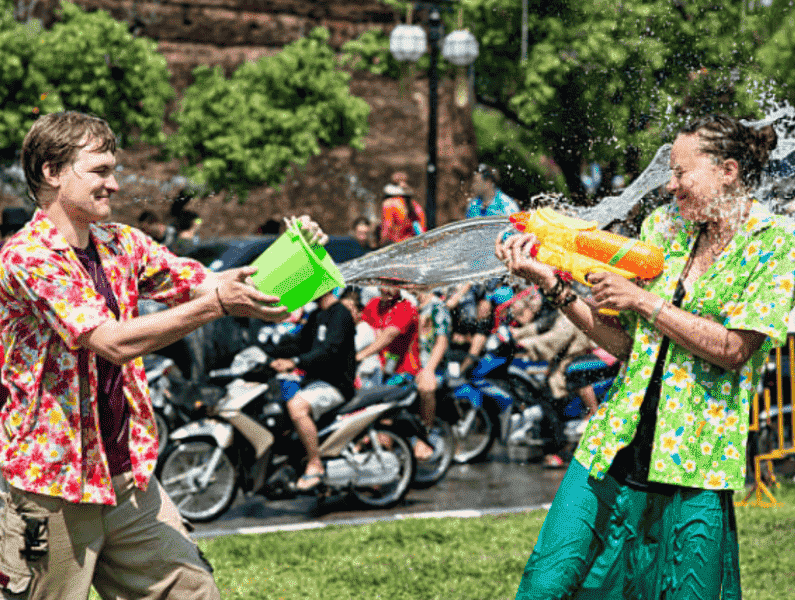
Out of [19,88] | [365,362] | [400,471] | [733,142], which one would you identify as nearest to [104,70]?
[19,88]

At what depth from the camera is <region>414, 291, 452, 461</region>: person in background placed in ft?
28.9

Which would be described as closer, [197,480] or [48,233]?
[48,233]

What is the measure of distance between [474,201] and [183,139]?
19.6 meters

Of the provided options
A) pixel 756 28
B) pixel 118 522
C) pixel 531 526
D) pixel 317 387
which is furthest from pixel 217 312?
pixel 317 387

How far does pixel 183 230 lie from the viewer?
10.7 m

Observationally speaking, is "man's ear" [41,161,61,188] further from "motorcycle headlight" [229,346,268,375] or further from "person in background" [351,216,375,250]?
"person in background" [351,216,375,250]

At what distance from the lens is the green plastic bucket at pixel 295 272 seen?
2.90 m

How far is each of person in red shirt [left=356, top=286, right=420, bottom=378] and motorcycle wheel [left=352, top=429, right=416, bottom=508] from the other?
1068 millimetres

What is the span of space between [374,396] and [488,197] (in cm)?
379

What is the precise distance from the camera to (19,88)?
19359 mm

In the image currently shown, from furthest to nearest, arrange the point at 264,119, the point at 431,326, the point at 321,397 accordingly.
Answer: the point at 264,119 → the point at 431,326 → the point at 321,397

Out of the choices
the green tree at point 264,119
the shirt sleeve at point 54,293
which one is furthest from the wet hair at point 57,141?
the green tree at point 264,119

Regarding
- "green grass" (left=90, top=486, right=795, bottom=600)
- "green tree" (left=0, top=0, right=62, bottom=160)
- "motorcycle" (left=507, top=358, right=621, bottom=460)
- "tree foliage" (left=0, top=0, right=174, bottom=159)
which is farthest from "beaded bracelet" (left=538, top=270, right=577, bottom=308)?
"green tree" (left=0, top=0, right=62, bottom=160)

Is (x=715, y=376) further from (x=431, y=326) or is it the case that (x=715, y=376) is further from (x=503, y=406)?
(x=503, y=406)
